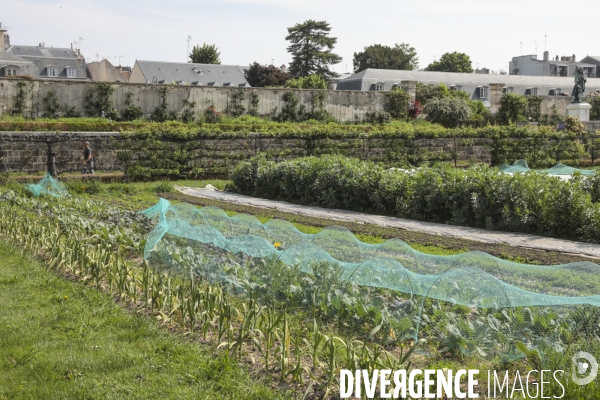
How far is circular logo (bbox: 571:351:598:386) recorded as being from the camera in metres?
3.99

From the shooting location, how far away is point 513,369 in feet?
15.0

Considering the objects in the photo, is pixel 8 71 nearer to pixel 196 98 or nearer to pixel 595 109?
pixel 196 98

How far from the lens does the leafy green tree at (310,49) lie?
6625cm

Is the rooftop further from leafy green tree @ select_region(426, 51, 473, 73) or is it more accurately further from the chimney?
leafy green tree @ select_region(426, 51, 473, 73)

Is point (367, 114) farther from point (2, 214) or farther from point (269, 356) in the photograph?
point (269, 356)

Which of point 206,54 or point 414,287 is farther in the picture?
point 206,54

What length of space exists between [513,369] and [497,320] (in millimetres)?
364

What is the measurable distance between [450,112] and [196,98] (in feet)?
42.9

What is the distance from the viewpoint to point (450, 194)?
12.2 metres

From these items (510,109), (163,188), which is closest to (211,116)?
(163,188)

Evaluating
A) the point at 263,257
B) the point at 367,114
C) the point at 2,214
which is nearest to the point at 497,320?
the point at 263,257

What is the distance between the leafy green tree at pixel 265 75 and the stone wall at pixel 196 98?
94.9 ft

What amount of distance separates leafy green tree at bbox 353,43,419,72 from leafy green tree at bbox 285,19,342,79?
406 inches

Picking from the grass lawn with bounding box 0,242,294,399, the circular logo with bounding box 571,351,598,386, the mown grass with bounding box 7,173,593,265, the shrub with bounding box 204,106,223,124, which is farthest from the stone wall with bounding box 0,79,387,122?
the circular logo with bounding box 571,351,598,386
